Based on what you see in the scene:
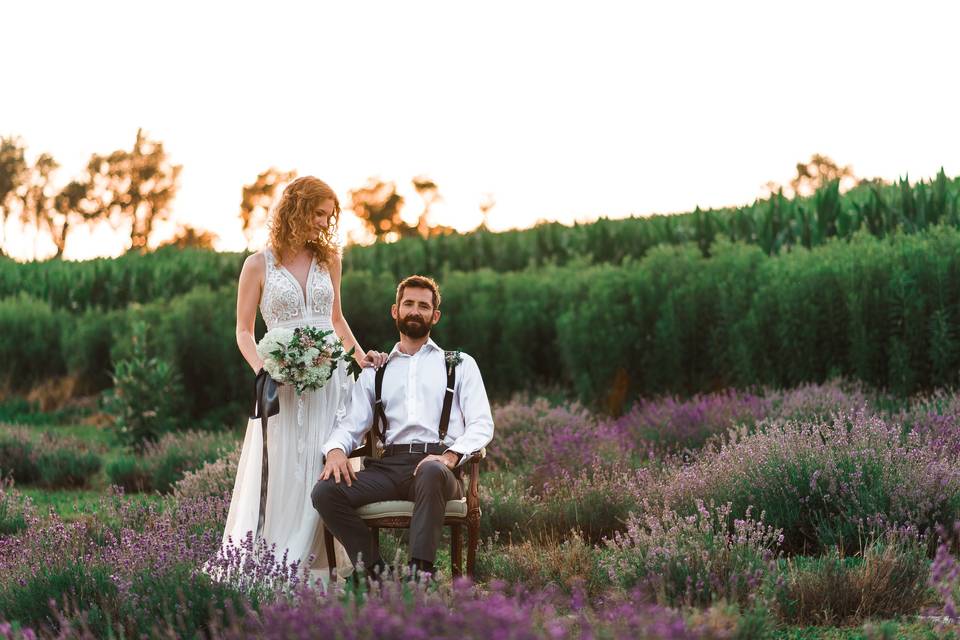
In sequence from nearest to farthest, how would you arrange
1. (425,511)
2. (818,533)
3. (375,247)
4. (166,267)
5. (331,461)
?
1. (425,511)
2. (331,461)
3. (818,533)
4. (375,247)
5. (166,267)

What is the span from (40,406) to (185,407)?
3887mm

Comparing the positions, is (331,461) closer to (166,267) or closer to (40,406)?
(40,406)

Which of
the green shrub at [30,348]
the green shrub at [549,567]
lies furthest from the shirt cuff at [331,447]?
the green shrub at [30,348]

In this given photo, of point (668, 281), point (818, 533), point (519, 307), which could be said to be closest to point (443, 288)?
point (519, 307)

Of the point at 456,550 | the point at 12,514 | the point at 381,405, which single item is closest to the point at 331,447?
Result: the point at 381,405

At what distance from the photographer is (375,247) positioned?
19375mm

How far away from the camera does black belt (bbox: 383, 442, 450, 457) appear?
5301 millimetres

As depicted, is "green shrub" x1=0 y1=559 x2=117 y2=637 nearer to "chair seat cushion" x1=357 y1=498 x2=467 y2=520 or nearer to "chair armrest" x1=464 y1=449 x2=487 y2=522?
"chair seat cushion" x1=357 y1=498 x2=467 y2=520

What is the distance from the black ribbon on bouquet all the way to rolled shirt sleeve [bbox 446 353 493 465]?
97cm

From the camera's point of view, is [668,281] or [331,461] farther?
[668,281]

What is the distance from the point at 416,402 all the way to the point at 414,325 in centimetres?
40

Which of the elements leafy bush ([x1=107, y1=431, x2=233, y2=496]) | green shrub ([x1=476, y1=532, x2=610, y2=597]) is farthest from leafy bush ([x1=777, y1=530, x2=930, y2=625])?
leafy bush ([x1=107, y1=431, x2=233, y2=496])

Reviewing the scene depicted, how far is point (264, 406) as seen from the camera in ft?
17.9

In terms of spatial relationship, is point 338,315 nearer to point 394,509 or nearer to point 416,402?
point 416,402
